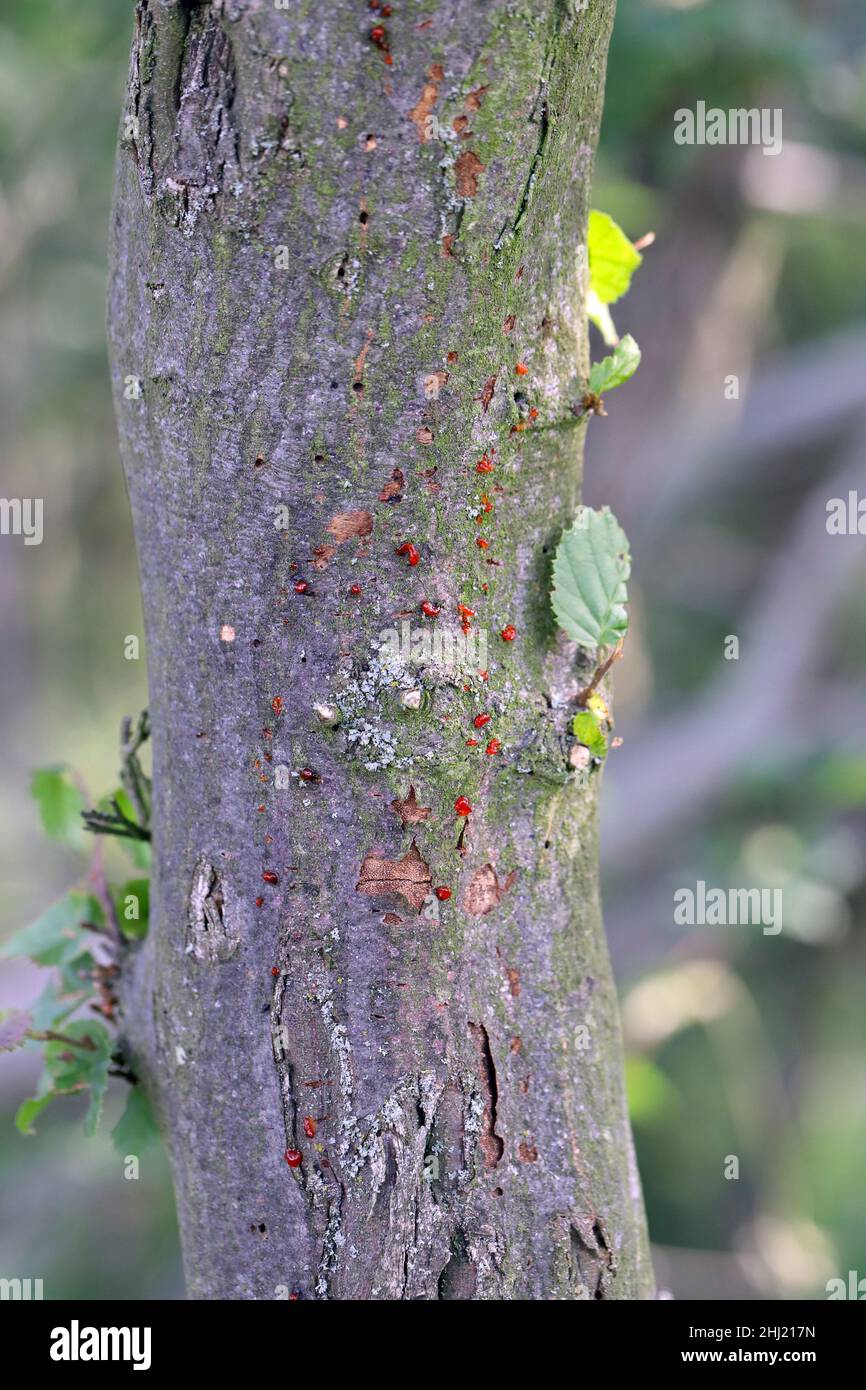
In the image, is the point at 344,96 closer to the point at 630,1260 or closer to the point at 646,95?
the point at 630,1260

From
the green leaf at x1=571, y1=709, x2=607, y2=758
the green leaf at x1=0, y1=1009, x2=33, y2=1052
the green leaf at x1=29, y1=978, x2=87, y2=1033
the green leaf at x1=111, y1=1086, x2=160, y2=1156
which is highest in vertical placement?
the green leaf at x1=571, y1=709, x2=607, y2=758

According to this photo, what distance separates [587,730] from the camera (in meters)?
0.91

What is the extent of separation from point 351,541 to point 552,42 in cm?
37

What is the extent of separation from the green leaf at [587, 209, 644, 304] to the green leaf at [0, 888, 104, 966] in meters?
0.83

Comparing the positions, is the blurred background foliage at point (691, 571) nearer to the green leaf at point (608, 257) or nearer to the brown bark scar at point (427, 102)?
the green leaf at point (608, 257)

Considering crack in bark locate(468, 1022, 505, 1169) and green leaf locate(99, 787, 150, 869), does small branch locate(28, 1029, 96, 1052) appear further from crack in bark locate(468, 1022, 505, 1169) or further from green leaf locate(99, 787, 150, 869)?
crack in bark locate(468, 1022, 505, 1169)

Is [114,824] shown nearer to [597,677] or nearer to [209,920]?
[209,920]

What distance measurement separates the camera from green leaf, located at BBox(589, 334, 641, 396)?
90cm

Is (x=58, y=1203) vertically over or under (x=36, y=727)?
under

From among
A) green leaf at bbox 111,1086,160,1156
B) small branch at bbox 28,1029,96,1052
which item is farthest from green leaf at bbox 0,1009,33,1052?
green leaf at bbox 111,1086,160,1156

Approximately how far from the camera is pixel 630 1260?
0.95 meters

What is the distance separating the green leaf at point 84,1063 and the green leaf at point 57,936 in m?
0.13
